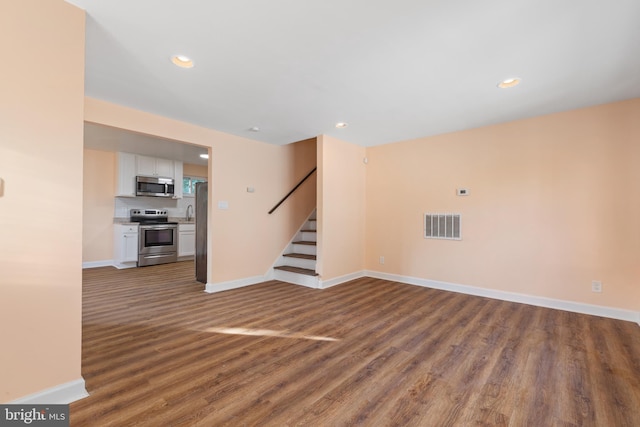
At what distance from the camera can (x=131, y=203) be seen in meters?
6.34

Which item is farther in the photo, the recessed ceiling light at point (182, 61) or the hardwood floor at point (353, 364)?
the recessed ceiling light at point (182, 61)

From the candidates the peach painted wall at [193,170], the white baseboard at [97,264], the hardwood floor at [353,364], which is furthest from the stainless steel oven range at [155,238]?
the hardwood floor at [353,364]

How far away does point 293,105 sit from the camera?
3.10 metres

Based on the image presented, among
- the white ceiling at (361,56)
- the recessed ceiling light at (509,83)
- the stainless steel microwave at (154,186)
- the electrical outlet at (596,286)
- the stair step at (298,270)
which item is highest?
the recessed ceiling light at (509,83)

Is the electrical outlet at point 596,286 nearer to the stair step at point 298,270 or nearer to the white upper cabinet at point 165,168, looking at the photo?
the stair step at point 298,270

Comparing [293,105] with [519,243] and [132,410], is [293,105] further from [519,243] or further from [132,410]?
[519,243]

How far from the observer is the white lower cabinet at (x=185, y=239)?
652 cm

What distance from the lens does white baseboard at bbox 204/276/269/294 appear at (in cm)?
399

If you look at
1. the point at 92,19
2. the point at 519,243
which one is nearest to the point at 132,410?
the point at 92,19

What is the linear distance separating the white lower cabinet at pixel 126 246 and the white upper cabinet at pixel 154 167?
4.10 feet

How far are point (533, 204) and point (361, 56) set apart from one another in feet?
9.59

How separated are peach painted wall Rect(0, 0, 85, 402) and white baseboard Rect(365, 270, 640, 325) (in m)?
4.13

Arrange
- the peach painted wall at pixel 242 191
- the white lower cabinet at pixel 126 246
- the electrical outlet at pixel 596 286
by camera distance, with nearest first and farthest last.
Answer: the electrical outlet at pixel 596 286
the peach painted wall at pixel 242 191
the white lower cabinet at pixel 126 246

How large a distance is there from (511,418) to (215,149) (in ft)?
13.6
